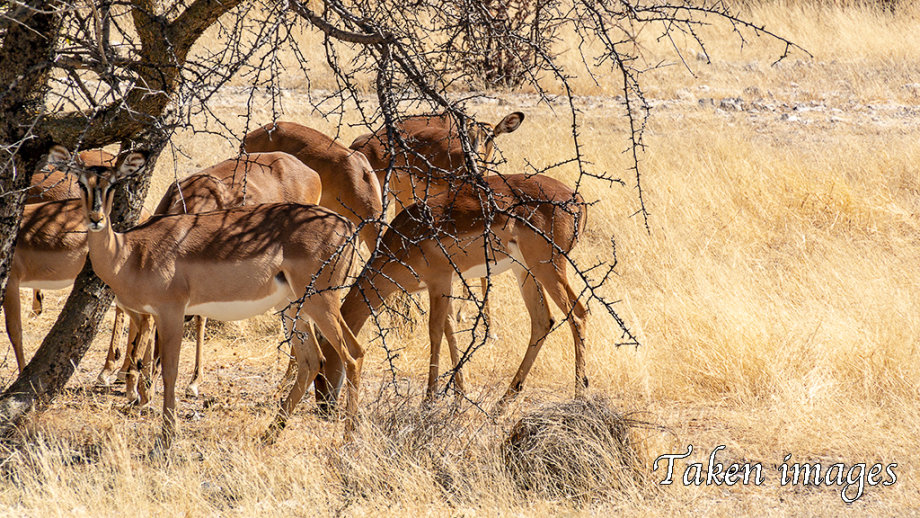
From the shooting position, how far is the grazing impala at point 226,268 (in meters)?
5.07

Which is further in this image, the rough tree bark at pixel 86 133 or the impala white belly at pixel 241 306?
the impala white belly at pixel 241 306

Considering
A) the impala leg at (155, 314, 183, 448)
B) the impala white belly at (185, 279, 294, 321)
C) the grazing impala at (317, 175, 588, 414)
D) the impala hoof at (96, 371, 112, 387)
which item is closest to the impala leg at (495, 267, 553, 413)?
the grazing impala at (317, 175, 588, 414)

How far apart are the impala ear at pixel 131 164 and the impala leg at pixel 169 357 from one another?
2.57 ft

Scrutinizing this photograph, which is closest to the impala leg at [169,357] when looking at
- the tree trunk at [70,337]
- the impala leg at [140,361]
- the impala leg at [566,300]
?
the tree trunk at [70,337]

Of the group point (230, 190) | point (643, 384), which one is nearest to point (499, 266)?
point (643, 384)

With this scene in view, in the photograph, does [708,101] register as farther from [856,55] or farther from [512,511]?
[512,511]

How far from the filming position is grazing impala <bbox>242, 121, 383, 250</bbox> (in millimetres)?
7695

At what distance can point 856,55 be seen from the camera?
55.6 feet

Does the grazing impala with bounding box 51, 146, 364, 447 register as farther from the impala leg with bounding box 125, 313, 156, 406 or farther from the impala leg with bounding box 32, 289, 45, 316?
the impala leg with bounding box 32, 289, 45, 316

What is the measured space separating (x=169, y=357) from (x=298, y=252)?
83cm

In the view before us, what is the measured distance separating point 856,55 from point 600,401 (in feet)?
45.4

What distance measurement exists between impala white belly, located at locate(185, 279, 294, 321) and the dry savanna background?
0.62 meters

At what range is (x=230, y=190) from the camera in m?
6.62

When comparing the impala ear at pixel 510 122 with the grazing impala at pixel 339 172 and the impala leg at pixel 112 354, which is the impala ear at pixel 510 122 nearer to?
the grazing impala at pixel 339 172
